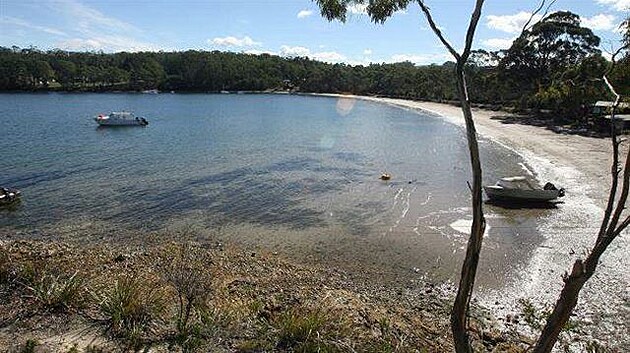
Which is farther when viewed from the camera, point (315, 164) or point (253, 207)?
point (315, 164)

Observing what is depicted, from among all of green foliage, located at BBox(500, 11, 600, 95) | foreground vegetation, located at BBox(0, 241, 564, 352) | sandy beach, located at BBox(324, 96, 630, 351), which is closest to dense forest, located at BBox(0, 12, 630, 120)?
green foliage, located at BBox(500, 11, 600, 95)

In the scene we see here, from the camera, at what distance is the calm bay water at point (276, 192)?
20248mm

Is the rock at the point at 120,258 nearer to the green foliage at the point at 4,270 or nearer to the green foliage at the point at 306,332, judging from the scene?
the green foliage at the point at 4,270

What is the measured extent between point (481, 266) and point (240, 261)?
8635 millimetres

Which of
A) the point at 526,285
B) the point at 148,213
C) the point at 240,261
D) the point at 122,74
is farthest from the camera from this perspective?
the point at 122,74

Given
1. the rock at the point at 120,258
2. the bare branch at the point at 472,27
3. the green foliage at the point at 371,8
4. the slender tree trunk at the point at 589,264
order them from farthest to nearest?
the rock at the point at 120,258 < the green foliage at the point at 371,8 < the bare branch at the point at 472,27 < the slender tree trunk at the point at 589,264

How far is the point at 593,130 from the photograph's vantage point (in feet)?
179

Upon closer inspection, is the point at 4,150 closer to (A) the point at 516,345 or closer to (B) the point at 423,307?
(B) the point at 423,307

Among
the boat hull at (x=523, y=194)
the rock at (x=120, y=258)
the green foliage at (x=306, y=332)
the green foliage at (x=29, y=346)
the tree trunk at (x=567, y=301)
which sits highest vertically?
the tree trunk at (x=567, y=301)

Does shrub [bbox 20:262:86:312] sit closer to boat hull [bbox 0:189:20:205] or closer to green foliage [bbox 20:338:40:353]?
green foliage [bbox 20:338:40:353]

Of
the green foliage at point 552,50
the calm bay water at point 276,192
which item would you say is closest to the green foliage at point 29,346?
the calm bay water at point 276,192

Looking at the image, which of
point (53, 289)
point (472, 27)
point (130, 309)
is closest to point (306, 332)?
point (130, 309)

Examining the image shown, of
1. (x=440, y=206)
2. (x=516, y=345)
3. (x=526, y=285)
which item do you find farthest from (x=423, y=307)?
(x=440, y=206)

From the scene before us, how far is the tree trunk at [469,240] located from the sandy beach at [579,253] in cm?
830
